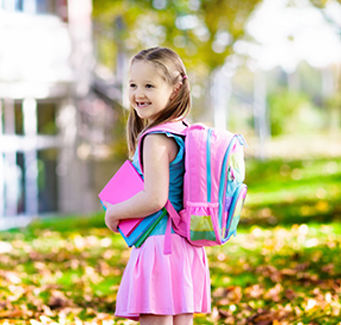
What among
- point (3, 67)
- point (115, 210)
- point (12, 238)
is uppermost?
point (3, 67)

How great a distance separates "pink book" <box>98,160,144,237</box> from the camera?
2.55 metres

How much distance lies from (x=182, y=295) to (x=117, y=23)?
14174 millimetres

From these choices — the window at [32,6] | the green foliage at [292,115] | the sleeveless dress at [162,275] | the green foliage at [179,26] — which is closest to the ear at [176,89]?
the sleeveless dress at [162,275]

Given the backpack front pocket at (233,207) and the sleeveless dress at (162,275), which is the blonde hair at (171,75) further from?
the backpack front pocket at (233,207)

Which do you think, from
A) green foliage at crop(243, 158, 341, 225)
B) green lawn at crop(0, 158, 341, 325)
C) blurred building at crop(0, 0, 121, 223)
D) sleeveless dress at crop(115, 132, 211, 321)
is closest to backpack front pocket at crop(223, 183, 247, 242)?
sleeveless dress at crop(115, 132, 211, 321)

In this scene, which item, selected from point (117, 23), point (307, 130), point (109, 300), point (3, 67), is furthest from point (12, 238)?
point (307, 130)

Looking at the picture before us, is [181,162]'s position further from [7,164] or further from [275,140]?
[275,140]

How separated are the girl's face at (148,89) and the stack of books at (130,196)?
0.85ft

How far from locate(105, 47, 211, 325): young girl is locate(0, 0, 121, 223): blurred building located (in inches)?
360

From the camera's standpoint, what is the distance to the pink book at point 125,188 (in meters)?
2.55

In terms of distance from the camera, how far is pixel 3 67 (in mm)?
11141

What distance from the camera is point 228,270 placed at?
5.28 m

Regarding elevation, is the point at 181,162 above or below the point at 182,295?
above

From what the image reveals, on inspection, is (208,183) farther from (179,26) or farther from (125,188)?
(179,26)
